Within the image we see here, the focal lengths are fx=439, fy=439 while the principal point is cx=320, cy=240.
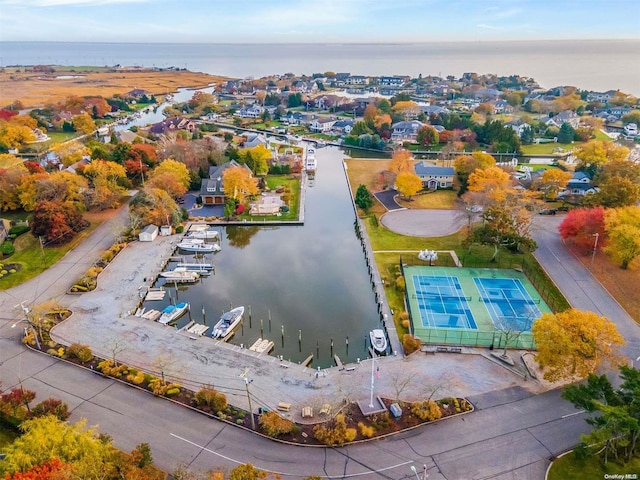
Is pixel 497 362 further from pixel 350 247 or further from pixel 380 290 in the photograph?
pixel 350 247

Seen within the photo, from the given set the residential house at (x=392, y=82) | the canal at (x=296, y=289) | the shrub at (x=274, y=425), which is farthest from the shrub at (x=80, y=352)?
the residential house at (x=392, y=82)

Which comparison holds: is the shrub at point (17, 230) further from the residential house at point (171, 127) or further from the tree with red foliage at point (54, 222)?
the residential house at point (171, 127)

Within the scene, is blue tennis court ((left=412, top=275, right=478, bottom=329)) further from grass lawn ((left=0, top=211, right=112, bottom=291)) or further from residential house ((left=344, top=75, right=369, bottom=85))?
residential house ((left=344, top=75, right=369, bottom=85))

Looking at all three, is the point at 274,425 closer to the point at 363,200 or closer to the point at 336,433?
the point at 336,433

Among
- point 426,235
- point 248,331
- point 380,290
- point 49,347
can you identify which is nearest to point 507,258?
point 426,235

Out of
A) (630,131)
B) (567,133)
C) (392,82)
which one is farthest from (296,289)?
(392,82)

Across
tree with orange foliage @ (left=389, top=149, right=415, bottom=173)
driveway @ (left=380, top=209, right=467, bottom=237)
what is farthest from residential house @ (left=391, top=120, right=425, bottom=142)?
driveway @ (left=380, top=209, right=467, bottom=237)
